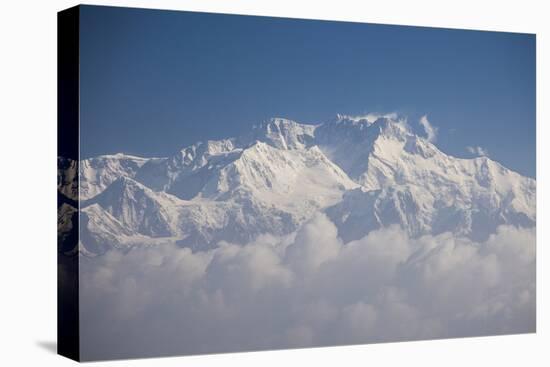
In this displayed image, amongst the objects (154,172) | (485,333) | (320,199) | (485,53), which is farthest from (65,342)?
(485,53)

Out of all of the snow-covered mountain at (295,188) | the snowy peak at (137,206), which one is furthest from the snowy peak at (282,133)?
the snowy peak at (137,206)

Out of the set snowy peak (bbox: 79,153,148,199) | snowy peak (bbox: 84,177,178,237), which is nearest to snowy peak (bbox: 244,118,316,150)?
snowy peak (bbox: 84,177,178,237)

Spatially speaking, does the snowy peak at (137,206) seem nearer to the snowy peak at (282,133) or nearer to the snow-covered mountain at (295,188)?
the snow-covered mountain at (295,188)

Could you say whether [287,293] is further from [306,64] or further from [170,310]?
[306,64]

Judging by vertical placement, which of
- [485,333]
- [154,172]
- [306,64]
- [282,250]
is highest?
[306,64]

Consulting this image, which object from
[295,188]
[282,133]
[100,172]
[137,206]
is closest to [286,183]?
[295,188]

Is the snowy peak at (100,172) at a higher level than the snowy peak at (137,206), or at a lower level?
higher

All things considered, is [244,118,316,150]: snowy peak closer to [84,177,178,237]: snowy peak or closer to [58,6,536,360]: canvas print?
[58,6,536,360]: canvas print

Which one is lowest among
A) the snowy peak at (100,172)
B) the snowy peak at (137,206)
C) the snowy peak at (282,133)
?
the snowy peak at (137,206)
